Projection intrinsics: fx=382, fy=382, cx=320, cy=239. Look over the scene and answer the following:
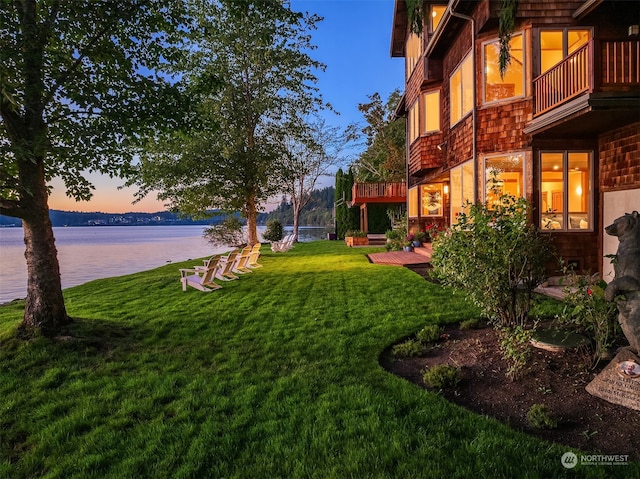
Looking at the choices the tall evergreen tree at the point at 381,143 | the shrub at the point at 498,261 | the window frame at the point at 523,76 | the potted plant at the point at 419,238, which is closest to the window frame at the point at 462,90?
the window frame at the point at 523,76

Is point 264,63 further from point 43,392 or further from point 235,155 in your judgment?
point 43,392

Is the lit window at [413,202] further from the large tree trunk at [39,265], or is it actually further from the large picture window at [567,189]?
the large tree trunk at [39,265]

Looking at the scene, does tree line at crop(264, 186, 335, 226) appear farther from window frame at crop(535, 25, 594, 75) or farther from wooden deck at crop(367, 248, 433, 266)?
→ window frame at crop(535, 25, 594, 75)

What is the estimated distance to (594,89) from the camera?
21.1ft

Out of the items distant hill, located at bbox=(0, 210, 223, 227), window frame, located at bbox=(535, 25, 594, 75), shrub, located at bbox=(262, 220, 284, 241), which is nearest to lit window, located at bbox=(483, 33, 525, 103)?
window frame, located at bbox=(535, 25, 594, 75)

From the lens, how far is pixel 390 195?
23609 mm

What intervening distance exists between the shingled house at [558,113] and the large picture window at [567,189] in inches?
0.9

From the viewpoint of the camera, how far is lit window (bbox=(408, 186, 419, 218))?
1594 centimetres

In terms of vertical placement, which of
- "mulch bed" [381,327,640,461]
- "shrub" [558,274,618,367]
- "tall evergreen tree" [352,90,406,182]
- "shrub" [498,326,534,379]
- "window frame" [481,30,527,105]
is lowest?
"mulch bed" [381,327,640,461]

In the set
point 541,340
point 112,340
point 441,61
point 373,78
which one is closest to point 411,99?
point 441,61

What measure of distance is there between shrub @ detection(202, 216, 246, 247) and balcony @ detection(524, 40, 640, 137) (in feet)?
65.5

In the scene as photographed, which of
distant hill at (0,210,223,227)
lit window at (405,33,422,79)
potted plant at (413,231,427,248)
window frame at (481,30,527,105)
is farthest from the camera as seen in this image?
distant hill at (0,210,223,227)

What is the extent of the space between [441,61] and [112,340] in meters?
12.8

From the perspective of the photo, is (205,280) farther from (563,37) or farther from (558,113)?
(563,37)
